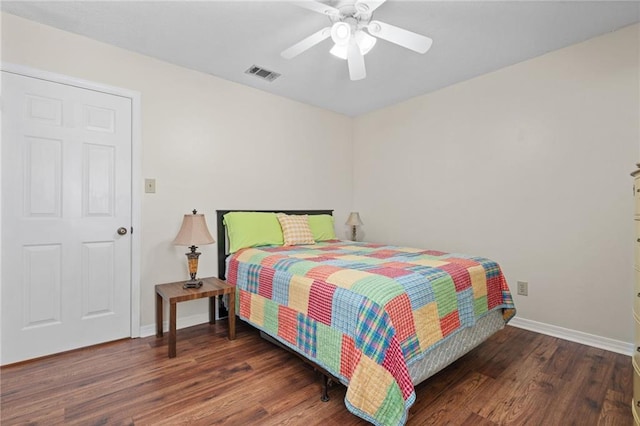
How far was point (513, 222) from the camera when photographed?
285 cm

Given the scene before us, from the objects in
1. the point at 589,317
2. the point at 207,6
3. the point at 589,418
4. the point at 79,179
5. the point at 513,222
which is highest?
the point at 207,6

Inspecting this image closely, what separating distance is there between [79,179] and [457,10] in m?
2.99

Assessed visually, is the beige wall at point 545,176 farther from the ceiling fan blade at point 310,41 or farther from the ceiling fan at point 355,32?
the ceiling fan blade at point 310,41

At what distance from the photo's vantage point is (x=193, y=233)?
2.51m

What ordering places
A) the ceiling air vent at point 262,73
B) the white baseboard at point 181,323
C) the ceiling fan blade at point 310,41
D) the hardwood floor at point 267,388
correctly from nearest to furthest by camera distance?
the hardwood floor at point 267,388
the ceiling fan blade at point 310,41
the white baseboard at point 181,323
the ceiling air vent at point 262,73

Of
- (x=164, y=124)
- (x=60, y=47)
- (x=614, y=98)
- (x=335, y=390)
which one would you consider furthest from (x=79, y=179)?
(x=614, y=98)

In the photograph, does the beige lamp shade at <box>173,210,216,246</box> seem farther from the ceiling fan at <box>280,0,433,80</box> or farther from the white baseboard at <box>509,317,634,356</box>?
the white baseboard at <box>509,317,634,356</box>

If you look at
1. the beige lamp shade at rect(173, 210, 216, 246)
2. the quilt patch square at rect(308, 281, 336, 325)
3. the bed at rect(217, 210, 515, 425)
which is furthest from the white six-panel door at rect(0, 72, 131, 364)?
the quilt patch square at rect(308, 281, 336, 325)

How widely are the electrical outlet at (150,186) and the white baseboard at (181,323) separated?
1.15 m

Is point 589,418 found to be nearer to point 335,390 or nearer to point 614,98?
point 335,390

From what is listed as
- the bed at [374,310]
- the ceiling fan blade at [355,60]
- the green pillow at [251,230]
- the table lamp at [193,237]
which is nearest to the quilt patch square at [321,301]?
the bed at [374,310]

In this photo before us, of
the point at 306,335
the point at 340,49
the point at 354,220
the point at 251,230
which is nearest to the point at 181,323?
the point at 251,230

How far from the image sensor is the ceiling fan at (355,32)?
1.82m

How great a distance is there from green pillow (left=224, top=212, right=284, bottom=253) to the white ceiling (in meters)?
1.40
